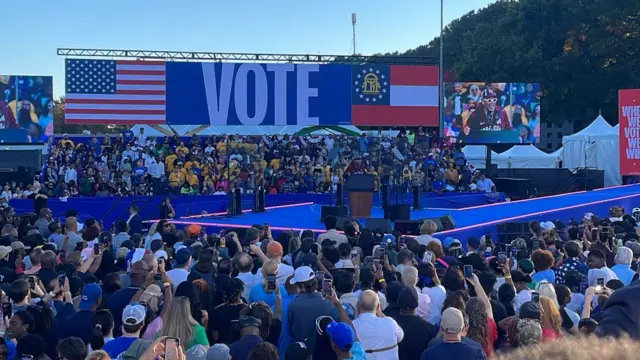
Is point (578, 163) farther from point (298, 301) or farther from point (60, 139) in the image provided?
point (298, 301)

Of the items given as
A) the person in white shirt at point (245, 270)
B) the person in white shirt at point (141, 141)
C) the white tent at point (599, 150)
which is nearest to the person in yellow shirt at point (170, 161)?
the person in white shirt at point (141, 141)

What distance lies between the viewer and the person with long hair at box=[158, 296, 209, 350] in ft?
17.7

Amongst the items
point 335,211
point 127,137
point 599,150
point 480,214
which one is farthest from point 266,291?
point 599,150

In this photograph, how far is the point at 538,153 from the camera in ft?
127

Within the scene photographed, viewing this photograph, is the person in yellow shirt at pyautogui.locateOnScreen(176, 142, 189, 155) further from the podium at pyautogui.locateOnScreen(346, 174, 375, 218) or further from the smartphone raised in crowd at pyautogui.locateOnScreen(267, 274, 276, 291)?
the smartphone raised in crowd at pyautogui.locateOnScreen(267, 274, 276, 291)

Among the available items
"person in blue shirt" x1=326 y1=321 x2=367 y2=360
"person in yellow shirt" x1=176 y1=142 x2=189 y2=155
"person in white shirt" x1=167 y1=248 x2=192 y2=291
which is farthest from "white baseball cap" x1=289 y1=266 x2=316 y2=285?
"person in yellow shirt" x1=176 y1=142 x2=189 y2=155

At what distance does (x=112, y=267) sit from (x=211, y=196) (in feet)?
53.8

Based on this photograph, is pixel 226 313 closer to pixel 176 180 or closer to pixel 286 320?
pixel 286 320

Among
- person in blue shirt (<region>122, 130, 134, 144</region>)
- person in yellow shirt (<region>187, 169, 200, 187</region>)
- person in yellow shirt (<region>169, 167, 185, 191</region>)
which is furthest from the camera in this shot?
person in blue shirt (<region>122, 130, 134, 144</region>)

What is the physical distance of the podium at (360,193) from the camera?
20.3 metres

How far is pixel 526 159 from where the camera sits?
3828 cm

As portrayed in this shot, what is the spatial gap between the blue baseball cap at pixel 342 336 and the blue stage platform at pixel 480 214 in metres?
10.9

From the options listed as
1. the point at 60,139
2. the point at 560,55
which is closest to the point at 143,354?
the point at 60,139

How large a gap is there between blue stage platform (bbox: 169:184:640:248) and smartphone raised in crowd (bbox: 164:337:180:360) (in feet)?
38.4
